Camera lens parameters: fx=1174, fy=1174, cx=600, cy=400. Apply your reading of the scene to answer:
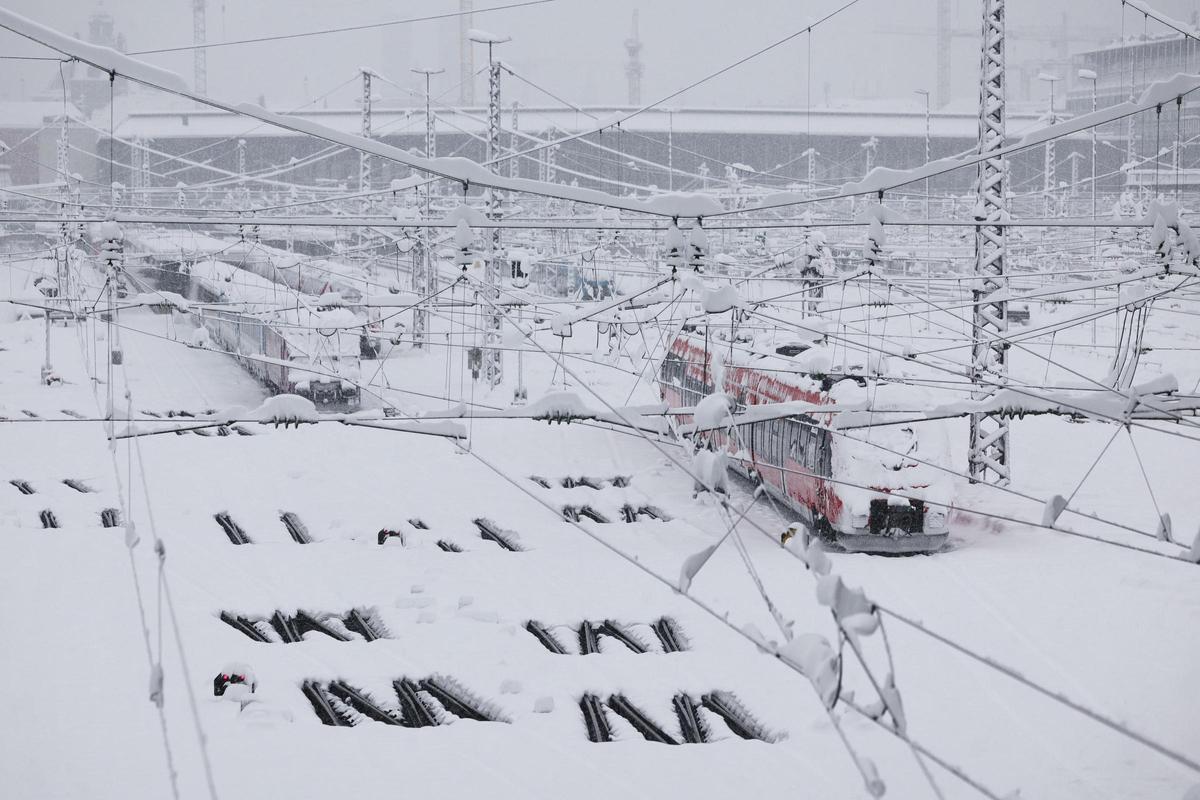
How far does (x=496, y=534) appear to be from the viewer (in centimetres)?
1365

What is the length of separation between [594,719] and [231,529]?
679cm

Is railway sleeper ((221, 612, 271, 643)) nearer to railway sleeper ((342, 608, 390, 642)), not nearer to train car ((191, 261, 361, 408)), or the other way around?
railway sleeper ((342, 608, 390, 642))

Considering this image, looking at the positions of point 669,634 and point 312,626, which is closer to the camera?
point 669,634

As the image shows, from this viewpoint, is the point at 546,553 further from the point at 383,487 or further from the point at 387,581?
the point at 383,487

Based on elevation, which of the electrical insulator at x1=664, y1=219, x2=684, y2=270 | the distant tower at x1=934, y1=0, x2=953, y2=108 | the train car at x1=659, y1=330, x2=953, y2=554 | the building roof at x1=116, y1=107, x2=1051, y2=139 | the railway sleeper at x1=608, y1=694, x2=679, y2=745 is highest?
the distant tower at x1=934, y1=0, x2=953, y2=108

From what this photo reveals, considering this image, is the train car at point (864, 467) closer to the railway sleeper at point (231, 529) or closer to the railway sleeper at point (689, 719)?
the railway sleeper at point (689, 719)

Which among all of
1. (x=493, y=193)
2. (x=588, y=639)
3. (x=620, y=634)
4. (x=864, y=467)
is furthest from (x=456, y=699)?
(x=493, y=193)

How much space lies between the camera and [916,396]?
1277 centimetres

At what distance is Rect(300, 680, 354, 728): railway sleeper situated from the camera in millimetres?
8352

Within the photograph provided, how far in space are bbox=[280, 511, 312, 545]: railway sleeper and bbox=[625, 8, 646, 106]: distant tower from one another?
6118 centimetres

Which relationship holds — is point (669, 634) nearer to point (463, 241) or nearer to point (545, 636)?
point (545, 636)

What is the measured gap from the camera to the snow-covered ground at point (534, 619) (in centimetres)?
754

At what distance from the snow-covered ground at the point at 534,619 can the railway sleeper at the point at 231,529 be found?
17cm

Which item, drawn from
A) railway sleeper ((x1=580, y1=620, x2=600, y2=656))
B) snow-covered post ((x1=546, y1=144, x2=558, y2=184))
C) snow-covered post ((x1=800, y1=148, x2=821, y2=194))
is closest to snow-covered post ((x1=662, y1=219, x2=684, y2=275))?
railway sleeper ((x1=580, y1=620, x2=600, y2=656))
